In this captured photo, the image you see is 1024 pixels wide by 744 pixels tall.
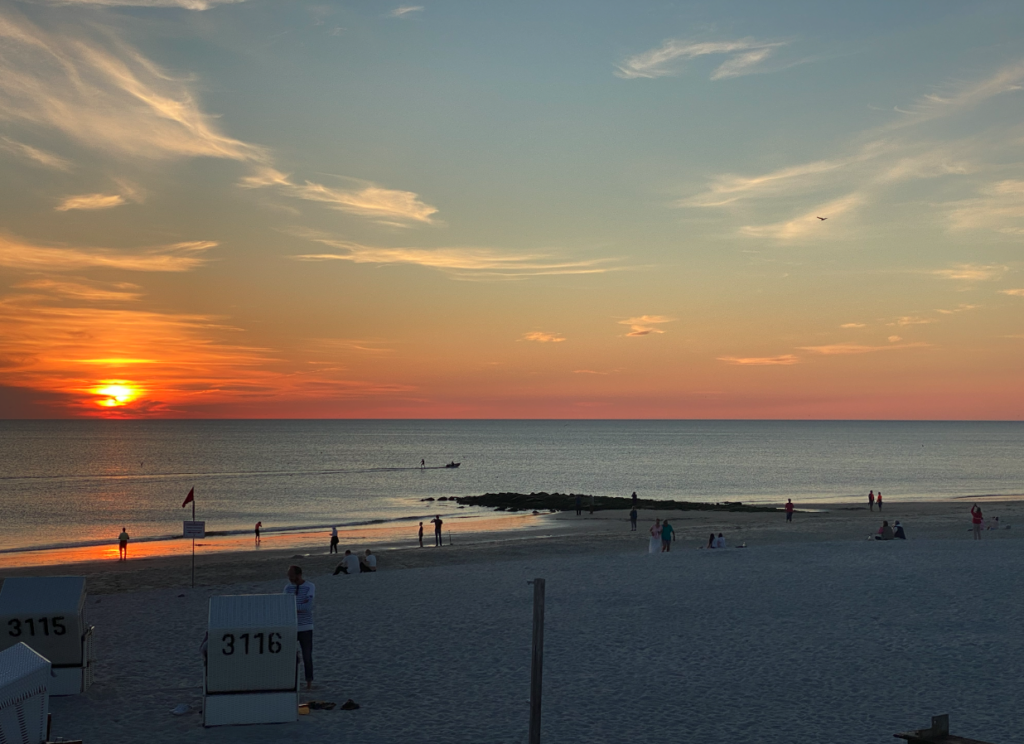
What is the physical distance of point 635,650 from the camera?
15.6 meters

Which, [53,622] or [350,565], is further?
[350,565]

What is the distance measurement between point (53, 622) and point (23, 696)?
153 inches

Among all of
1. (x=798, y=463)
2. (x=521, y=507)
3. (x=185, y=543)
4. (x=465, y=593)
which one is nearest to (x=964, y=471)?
(x=798, y=463)

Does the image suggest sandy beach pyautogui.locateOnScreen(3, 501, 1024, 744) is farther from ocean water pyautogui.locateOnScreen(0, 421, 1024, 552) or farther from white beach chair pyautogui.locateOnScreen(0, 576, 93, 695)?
ocean water pyautogui.locateOnScreen(0, 421, 1024, 552)

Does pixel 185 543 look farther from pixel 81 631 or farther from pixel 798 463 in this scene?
pixel 798 463

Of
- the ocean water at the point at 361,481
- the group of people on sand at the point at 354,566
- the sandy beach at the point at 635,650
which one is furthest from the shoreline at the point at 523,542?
the ocean water at the point at 361,481

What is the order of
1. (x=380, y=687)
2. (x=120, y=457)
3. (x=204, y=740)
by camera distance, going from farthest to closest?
(x=120, y=457)
(x=380, y=687)
(x=204, y=740)

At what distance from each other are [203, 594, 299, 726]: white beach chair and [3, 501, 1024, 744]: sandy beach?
0.29 metres

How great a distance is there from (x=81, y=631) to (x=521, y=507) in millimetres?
64889

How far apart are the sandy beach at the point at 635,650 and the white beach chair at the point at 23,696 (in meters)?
1.68

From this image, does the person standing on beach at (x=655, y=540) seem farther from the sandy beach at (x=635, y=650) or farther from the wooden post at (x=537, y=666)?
the wooden post at (x=537, y=666)

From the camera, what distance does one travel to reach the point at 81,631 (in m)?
12.8

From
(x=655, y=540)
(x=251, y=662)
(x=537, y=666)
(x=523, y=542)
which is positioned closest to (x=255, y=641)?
(x=251, y=662)

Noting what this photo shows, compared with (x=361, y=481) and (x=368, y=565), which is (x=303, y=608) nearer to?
(x=368, y=565)
